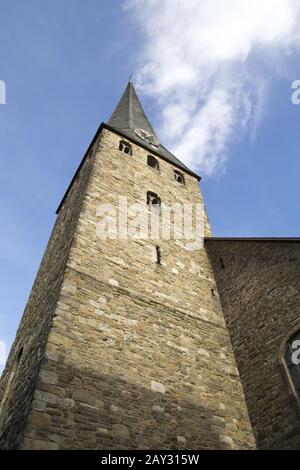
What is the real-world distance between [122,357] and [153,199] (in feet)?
21.1

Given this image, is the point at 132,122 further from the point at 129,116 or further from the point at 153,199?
the point at 153,199

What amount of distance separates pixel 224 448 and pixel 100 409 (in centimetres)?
241

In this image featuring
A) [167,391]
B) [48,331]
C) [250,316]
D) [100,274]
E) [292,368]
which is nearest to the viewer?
[48,331]

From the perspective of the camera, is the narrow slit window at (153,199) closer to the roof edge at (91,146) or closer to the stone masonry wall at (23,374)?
the roof edge at (91,146)

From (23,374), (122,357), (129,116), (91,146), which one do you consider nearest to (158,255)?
(122,357)

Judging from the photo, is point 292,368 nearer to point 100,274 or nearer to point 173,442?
point 173,442

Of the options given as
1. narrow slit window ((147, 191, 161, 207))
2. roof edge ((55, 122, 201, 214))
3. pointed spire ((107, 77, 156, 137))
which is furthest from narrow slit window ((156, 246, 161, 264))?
pointed spire ((107, 77, 156, 137))

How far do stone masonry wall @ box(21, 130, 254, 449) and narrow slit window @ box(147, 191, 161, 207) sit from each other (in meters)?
1.79

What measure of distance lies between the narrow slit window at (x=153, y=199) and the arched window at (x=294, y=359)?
596 centimetres

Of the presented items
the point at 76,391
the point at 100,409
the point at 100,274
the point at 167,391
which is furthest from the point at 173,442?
the point at 100,274

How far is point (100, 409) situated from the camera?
549cm

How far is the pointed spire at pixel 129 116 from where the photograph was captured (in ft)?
59.6

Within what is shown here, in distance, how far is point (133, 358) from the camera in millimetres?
6570

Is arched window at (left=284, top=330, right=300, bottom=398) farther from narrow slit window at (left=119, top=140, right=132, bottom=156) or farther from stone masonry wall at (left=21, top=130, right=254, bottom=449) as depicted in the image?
narrow slit window at (left=119, top=140, right=132, bottom=156)
